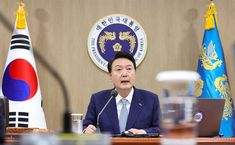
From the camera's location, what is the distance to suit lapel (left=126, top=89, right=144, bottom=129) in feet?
12.0

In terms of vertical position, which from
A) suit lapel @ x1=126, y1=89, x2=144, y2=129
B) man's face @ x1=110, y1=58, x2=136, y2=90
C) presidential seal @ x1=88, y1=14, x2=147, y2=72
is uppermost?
presidential seal @ x1=88, y1=14, x2=147, y2=72

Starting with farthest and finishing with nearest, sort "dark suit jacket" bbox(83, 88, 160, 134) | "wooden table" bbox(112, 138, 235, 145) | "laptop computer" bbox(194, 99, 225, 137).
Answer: "dark suit jacket" bbox(83, 88, 160, 134)
"laptop computer" bbox(194, 99, 225, 137)
"wooden table" bbox(112, 138, 235, 145)

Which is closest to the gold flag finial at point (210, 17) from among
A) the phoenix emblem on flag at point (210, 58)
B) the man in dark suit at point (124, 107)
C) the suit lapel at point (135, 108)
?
the phoenix emblem on flag at point (210, 58)

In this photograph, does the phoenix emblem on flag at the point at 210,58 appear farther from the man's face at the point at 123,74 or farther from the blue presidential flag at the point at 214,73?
the man's face at the point at 123,74

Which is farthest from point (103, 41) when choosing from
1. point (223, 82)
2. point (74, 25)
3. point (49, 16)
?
point (223, 82)

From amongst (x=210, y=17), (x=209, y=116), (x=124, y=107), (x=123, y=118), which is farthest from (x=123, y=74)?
(x=210, y=17)

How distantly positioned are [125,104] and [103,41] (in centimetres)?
154

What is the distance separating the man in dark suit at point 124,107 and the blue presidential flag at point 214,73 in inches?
45.5

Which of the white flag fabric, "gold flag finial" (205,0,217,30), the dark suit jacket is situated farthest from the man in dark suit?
"gold flag finial" (205,0,217,30)

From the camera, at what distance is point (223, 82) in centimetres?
477

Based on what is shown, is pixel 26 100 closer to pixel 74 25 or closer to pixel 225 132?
pixel 74 25

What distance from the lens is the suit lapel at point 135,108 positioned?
3.64 meters

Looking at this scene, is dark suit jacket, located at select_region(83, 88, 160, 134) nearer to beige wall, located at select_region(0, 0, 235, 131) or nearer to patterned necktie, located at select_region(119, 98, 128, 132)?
patterned necktie, located at select_region(119, 98, 128, 132)

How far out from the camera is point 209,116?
2.79 metres
